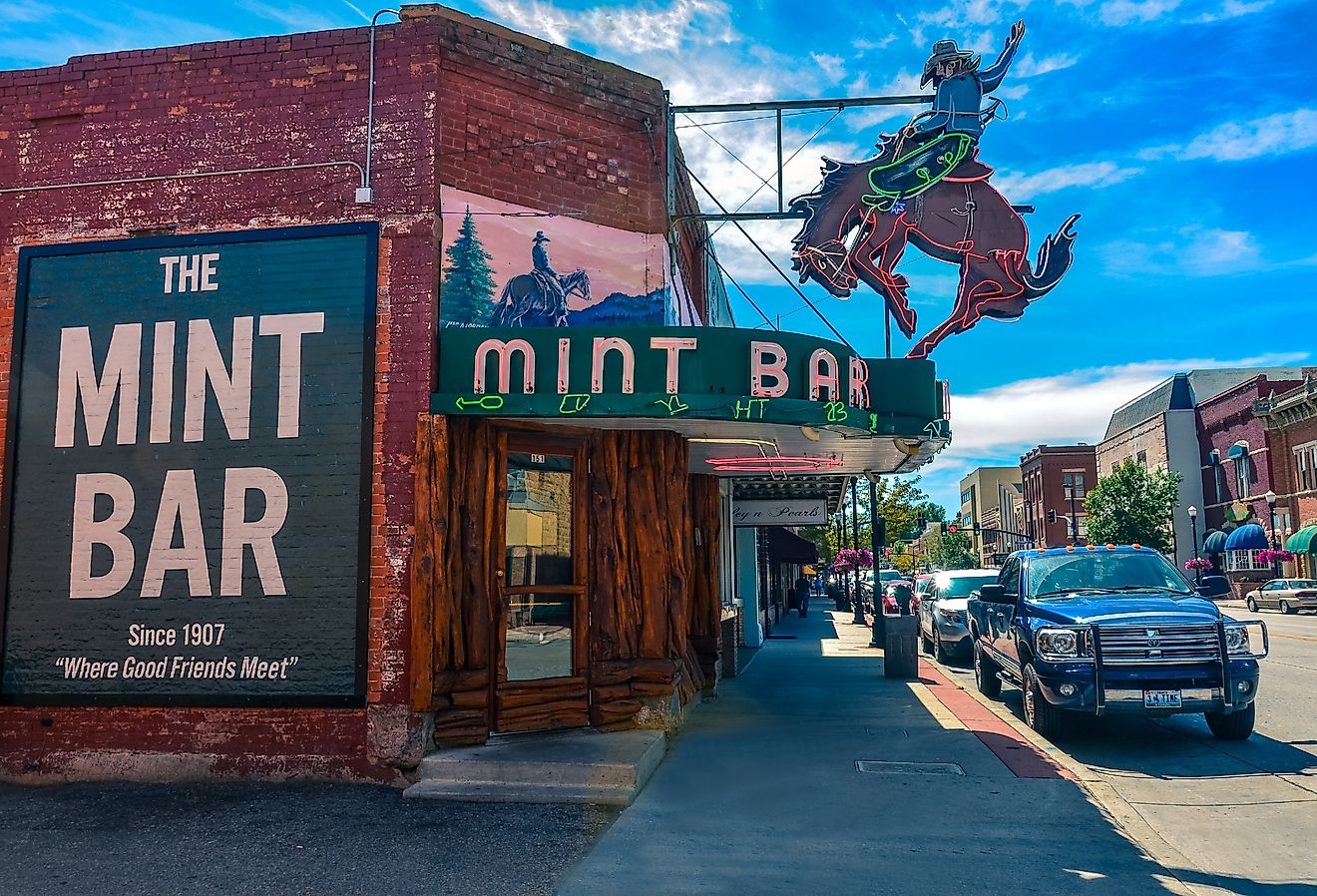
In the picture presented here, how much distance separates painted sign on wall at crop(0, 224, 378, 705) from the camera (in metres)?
8.41

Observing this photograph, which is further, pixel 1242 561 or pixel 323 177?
pixel 1242 561

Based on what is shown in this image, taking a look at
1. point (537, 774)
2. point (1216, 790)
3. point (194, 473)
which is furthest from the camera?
point (194, 473)

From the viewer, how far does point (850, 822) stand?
268 inches

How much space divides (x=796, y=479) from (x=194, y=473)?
10492 millimetres

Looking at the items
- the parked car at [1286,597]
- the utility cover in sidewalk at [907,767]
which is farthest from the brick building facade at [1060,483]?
the utility cover in sidewalk at [907,767]

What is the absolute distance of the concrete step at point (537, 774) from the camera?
7.50 meters

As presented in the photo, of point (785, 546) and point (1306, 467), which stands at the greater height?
point (1306, 467)

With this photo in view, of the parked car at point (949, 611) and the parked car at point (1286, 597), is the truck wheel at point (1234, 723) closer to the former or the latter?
the parked car at point (949, 611)

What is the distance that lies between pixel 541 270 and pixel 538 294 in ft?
0.76

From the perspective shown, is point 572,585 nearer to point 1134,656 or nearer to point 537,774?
point 537,774

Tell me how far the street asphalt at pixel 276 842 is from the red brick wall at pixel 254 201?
39 cm

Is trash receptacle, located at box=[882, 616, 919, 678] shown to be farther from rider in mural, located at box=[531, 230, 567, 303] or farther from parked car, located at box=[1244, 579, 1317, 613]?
parked car, located at box=[1244, 579, 1317, 613]

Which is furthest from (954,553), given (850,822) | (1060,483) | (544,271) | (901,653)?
(850,822)

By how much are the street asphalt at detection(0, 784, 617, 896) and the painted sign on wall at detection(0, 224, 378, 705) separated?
3.01 feet
